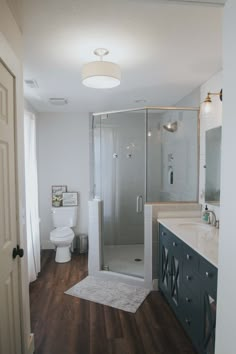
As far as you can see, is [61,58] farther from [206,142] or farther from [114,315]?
[114,315]

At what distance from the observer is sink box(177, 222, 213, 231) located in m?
2.58

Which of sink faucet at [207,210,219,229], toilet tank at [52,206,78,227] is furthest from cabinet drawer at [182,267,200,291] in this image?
toilet tank at [52,206,78,227]

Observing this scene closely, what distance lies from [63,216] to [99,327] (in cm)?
224

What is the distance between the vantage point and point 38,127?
434 centimetres

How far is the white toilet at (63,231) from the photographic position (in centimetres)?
381

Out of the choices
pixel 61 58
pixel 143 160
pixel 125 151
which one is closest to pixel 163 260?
pixel 143 160

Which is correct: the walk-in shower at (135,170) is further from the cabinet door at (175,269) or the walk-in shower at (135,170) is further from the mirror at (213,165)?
the cabinet door at (175,269)

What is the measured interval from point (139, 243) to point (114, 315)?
1842 mm

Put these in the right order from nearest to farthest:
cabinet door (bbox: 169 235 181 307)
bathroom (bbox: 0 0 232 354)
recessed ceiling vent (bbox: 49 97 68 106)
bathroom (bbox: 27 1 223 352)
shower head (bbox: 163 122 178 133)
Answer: bathroom (bbox: 0 0 232 354) < cabinet door (bbox: 169 235 181 307) < bathroom (bbox: 27 1 223 352) < recessed ceiling vent (bbox: 49 97 68 106) < shower head (bbox: 163 122 178 133)

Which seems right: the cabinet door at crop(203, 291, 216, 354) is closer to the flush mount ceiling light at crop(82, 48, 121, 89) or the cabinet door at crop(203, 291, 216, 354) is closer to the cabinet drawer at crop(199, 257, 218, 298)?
the cabinet drawer at crop(199, 257, 218, 298)

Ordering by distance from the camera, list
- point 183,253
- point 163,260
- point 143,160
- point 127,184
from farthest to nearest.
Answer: point 127,184, point 143,160, point 163,260, point 183,253

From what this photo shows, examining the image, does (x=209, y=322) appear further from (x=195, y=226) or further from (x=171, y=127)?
(x=171, y=127)

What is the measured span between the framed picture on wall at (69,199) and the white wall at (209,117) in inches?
89.4

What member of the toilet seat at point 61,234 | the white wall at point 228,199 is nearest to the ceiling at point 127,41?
the white wall at point 228,199
